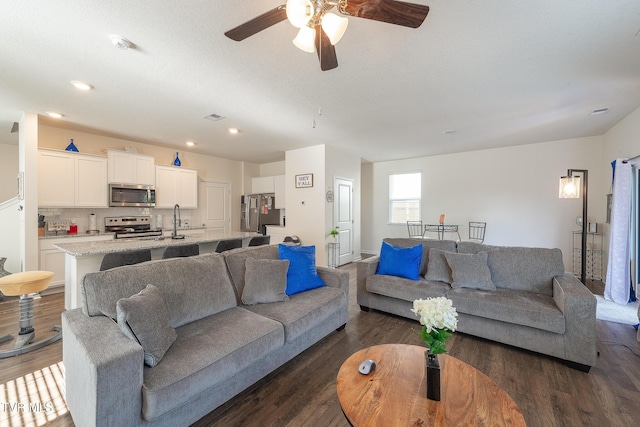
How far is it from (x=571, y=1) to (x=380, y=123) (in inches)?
97.6

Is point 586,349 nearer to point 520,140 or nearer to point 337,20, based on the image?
point 337,20

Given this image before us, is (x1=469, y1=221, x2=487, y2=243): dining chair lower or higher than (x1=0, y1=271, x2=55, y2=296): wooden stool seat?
higher

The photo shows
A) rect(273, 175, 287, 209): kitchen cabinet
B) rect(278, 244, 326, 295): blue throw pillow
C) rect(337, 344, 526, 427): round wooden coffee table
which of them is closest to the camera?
rect(337, 344, 526, 427): round wooden coffee table

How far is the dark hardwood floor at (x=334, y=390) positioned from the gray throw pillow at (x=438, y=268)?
0.62 m

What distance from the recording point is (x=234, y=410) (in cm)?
170

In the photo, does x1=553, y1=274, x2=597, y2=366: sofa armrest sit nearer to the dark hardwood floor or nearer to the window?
the dark hardwood floor

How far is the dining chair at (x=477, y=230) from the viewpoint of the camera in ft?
19.4

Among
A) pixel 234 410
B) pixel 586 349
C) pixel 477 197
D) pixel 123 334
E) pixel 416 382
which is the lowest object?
pixel 234 410

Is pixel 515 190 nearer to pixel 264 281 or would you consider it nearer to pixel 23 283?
pixel 264 281

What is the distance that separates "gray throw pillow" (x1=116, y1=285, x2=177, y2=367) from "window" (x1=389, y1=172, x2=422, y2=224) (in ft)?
20.9

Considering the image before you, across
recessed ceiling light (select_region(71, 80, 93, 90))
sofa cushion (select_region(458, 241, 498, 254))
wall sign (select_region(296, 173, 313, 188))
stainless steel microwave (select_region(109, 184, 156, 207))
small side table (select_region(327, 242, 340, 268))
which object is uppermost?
recessed ceiling light (select_region(71, 80, 93, 90))

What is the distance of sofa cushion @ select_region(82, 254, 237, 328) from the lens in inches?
66.0

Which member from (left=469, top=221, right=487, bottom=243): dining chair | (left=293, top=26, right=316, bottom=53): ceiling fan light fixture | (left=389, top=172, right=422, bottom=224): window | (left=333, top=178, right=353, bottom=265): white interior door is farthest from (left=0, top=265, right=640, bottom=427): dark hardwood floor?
(left=389, top=172, right=422, bottom=224): window

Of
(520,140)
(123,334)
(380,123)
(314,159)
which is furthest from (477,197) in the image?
(123,334)
